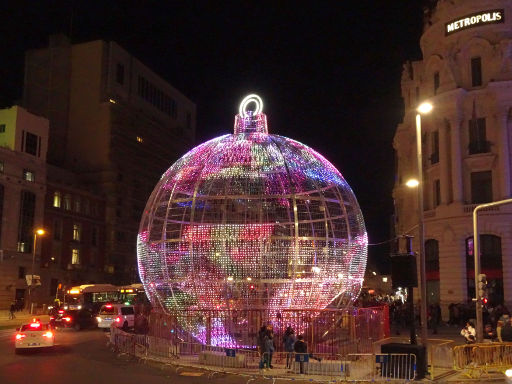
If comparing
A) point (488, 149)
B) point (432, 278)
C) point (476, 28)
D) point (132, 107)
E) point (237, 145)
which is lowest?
point (432, 278)

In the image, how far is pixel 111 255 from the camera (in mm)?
74188

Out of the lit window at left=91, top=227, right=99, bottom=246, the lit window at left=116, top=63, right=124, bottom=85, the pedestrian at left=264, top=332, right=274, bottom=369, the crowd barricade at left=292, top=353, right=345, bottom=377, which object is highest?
the lit window at left=116, top=63, right=124, bottom=85

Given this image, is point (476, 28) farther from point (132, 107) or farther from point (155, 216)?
point (132, 107)

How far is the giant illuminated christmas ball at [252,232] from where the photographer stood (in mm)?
16422

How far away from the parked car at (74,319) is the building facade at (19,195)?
65.9 feet

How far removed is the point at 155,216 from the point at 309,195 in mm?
4959

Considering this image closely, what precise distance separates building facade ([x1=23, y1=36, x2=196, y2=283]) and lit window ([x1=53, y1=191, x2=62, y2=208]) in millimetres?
10442

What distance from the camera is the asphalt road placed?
14.4 m

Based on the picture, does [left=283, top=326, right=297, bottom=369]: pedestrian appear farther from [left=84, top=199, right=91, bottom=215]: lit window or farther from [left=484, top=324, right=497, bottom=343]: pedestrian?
[left=84, top=199, right=91, bottom=215]: lit window

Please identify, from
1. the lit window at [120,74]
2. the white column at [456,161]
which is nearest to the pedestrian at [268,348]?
the white column at [456,161]

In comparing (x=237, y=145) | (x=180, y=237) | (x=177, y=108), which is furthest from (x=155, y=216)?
(x=177, y=108)

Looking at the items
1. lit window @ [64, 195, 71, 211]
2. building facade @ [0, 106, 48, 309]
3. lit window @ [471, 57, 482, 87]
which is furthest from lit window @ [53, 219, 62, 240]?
lit window @ [471, 57, 482, 87]

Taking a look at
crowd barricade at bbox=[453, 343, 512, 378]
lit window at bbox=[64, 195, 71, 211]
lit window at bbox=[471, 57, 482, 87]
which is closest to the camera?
crowd barricade at bbox=[453, 343, 512, 378]

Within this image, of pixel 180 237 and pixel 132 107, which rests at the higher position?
pixel 132 107
